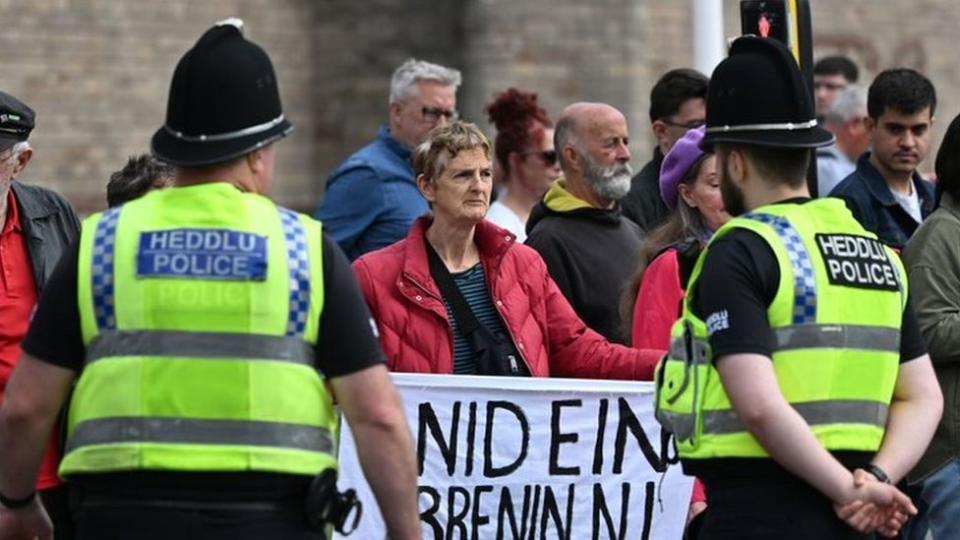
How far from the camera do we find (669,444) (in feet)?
24.2

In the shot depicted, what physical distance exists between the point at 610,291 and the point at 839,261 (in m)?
3.07

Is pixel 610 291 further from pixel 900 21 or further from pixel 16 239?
pixel 900 21

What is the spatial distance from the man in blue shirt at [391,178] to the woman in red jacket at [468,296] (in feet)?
7.04

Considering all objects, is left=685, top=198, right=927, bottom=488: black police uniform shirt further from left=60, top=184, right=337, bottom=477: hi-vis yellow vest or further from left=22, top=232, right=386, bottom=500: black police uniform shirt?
left=60, top=184, right=337, bottom=477: hi-vis yellow vest

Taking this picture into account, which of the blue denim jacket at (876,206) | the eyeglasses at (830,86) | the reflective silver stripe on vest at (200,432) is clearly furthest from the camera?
the eyeglasses at (830,86)

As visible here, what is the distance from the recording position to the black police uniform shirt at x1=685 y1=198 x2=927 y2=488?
5168 mm

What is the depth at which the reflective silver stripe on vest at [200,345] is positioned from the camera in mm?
4871

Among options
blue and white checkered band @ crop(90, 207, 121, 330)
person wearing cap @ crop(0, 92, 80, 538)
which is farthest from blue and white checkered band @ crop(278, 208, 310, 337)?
person wearing cap @ crop(0, 92, 80, 538)

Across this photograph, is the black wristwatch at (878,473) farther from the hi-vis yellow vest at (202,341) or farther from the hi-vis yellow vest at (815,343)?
the hi-vis yellow vest at (202,341)

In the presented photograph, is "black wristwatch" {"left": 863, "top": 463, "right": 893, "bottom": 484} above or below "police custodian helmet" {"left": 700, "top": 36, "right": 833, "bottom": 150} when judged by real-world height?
below

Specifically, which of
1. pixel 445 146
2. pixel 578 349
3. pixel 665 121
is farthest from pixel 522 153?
pixel 578 349

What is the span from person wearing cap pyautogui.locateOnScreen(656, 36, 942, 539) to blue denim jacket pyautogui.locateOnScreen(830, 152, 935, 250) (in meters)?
3.33

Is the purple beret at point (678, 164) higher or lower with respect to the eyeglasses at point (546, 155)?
higher

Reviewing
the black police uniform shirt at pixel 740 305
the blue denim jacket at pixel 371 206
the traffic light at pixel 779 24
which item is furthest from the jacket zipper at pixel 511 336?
the blue denim jacket at pixel 371 206
